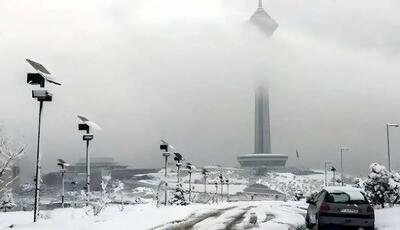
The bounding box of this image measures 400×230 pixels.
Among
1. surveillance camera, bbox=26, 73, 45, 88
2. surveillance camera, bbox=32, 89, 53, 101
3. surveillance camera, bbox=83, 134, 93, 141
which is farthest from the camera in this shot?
surveillance camera, bbox=83, 134, 93, 141

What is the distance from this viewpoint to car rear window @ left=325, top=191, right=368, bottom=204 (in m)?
18.0

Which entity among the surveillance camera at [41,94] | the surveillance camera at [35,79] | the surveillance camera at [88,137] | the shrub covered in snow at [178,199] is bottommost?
the shrub covered in snow at [178,199]

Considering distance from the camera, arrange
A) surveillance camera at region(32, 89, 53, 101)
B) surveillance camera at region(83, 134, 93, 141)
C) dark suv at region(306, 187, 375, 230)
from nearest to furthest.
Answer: dark suv at region(306, 187, 375, 230) → surveillance camera at region(32, 89, 53, 101) → surveillance camera at region(83, 134, 93, 141)

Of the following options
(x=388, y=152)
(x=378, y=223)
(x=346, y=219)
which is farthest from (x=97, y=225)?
Result: (x=388, y=152)

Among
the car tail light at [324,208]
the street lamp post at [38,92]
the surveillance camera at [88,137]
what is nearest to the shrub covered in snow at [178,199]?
the surveillance camera at [88,137]

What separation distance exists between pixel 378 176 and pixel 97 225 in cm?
2538

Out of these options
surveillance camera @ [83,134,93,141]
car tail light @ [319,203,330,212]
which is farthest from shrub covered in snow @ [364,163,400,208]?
car tail light @ [319,203,330,212]

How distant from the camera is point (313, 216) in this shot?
63.6 feet

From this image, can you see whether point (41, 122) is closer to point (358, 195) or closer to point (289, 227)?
point (289, 227)

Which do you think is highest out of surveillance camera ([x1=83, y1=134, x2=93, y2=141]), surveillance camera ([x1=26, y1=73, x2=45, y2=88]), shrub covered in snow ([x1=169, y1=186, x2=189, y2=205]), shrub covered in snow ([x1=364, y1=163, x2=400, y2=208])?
surveillance camera ([x1=26, y1=73, x2=45, y2=88])

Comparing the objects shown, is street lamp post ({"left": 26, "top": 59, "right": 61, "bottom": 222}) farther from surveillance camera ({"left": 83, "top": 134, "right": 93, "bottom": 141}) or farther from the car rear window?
the car rear window

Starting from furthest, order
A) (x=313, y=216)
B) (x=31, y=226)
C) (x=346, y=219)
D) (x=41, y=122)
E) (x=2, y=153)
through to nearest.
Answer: (x=2, y=153), (x=41, y=122), (x=31, y=226), (x=313, y=216), (x=346, y=219)

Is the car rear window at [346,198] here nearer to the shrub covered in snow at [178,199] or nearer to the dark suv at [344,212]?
the dark suv at [344,212]

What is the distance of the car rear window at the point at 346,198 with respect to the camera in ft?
59.0
